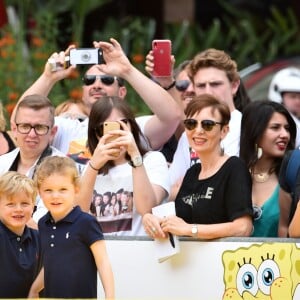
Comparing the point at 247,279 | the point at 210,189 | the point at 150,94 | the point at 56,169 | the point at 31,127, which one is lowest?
the point at 247,279

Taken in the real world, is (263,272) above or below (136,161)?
below

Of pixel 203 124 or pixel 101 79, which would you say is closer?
pixel 203 124

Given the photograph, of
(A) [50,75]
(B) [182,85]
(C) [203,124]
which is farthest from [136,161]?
(B) [182,85]

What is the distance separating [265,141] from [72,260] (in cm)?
160

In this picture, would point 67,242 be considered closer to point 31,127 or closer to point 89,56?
point 31,127

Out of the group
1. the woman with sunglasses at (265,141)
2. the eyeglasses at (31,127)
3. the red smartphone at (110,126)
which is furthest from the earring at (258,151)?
the eyeglasses at (31,127)

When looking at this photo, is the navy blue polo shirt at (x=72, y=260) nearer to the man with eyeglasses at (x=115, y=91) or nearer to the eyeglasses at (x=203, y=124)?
the eyeglasses at (x=203, y=124)

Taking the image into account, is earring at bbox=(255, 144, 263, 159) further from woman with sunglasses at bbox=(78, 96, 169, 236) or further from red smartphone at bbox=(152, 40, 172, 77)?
red smartphone at bbox=(152, 40, 172, 77)

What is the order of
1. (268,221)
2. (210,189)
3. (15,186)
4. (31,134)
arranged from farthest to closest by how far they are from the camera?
(31,134) → (268,221) → (210,189) → (15,186)

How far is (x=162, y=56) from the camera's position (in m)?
8.13

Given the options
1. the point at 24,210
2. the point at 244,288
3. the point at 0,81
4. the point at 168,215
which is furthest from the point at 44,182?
the point at 0,81

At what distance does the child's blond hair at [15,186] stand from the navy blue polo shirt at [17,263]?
0.22 metres

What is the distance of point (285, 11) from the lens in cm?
1788

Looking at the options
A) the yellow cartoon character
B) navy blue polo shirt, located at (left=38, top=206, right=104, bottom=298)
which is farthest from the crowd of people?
the yellow cartoon character
